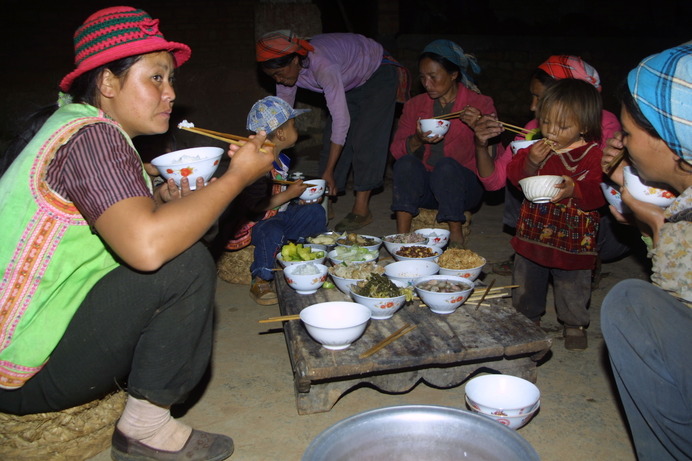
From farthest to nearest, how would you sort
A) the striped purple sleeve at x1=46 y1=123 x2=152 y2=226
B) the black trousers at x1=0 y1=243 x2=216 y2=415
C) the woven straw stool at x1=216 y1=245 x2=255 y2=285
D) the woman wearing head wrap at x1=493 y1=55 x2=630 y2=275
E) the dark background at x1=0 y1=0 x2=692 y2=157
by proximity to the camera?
the dark background at x1=0 y1=0 x2=692 y2=157
the woven straw stool at x1=216 y1=245 x2=255 y2=285
the woman wearing head wrap at x1=493 y1=55 x2=630 y2=275
the black trousers at x1=0 y1=243 x2=216 y2=415
the striped purple sleeve at x1=46 y1=123 x2=152 y2=226

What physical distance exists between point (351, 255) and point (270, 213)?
2.86 feet

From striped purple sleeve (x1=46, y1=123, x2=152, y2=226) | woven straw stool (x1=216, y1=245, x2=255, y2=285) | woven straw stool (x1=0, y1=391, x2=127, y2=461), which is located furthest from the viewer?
woven straw stool (x1=216, y1=245, x2=255, y2=285)

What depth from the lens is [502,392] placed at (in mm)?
2209

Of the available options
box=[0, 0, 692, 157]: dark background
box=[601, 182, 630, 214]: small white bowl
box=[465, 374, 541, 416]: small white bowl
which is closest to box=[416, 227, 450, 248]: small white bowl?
box=[601, 182, 630, 214]: small white bowl

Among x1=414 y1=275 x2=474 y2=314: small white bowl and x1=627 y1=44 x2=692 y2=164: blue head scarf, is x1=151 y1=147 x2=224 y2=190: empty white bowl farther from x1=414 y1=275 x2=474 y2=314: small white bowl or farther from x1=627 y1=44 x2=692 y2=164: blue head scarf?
x1=627 y1=44 x2=692 y2=164: blue head scarf

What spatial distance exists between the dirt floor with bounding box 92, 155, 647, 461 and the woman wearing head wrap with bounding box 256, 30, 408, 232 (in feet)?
6.30

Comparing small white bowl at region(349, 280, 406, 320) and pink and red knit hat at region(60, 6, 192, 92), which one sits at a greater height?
pink and red knit hat at region(60, 6, 192, 92)

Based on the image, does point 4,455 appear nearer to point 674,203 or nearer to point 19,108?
point 674,203

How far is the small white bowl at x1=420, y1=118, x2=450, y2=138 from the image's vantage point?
3.80 meters

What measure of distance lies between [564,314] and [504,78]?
214 inches

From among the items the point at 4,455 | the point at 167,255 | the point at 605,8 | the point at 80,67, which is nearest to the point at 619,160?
the point at 167,255

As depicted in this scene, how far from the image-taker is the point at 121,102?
6.30ft

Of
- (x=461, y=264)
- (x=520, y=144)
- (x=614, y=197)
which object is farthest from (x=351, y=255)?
(x=614, y=197)

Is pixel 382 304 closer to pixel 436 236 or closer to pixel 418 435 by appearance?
pixel 418 435
